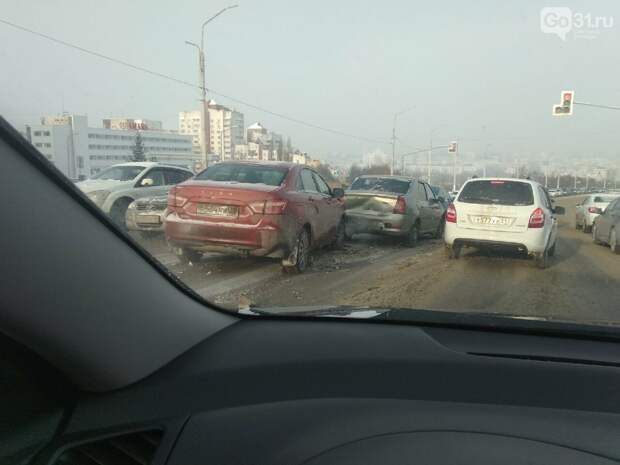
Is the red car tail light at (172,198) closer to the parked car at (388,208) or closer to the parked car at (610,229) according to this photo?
the parked car at (388,208)

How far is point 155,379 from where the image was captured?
2.04 m

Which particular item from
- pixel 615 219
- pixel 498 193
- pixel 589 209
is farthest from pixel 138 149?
pixel 589 209

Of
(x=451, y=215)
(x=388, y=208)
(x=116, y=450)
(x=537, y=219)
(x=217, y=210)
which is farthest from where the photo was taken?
(x=388, y=208)

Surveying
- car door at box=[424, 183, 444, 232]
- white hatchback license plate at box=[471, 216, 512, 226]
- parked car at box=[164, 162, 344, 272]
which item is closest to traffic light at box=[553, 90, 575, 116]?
parked car at box=[164, 162, 344, 272]

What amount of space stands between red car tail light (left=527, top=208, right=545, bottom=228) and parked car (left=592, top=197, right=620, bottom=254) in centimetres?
161

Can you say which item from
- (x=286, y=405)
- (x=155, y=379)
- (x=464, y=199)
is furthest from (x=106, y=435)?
(x=464, y=199)

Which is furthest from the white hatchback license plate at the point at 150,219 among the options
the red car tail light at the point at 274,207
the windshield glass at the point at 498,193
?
the windshield glass at the point at 498,193

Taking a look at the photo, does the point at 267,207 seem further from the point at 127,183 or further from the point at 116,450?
the point at 116,450

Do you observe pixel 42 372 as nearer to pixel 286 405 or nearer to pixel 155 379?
pixel 155 379

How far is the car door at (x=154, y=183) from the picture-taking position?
19.1 ft

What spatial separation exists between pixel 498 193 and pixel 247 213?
16.3ft

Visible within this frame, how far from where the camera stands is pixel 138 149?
13.1 ft

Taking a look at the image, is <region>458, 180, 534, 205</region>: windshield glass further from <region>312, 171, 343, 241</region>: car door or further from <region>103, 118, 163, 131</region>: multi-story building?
<region>103, 118, 163, 131</region>: multi-story building

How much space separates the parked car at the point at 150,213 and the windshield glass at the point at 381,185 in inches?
275
